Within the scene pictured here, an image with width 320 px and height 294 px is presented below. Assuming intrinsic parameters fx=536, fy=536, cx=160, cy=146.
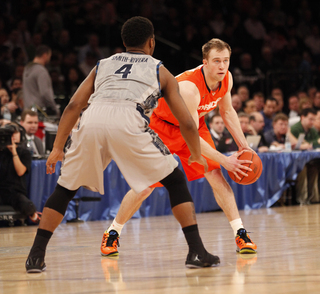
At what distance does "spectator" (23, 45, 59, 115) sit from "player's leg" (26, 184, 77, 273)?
5.16 m

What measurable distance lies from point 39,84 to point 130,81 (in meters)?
5.25

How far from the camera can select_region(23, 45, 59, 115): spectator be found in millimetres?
8047

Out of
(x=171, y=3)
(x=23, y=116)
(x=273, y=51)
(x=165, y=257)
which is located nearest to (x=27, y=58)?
(x=23, y=116)

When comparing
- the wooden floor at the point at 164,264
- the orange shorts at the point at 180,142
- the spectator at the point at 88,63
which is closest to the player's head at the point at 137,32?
the orange shorts at the point at 180,142

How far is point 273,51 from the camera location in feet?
43.5

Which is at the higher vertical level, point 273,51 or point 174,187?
point 273,51

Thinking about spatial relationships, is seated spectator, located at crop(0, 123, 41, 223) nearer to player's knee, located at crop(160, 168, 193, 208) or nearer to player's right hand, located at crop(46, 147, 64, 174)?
player's right hand, located at crop(46, 147, 64, 174)

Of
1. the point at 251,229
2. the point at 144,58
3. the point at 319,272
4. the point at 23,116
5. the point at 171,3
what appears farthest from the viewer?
the point at 171,3

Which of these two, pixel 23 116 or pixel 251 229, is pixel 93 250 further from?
pixel 23 116

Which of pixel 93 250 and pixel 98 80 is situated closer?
pixel 98 80

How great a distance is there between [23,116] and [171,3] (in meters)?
7.12

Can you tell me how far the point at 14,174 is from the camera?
251 inches

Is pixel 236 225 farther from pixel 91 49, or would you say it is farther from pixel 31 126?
pixel 91 49

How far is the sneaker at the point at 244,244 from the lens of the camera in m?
3.68
